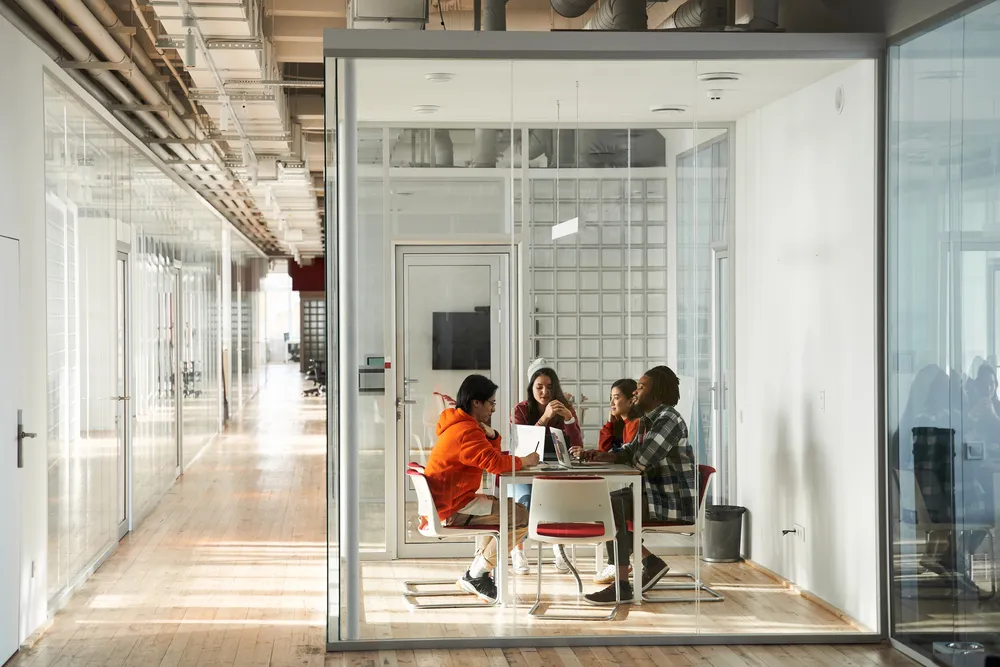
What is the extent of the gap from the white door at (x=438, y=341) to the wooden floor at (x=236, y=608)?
0.51 meters

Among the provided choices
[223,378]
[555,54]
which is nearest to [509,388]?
[555,54]

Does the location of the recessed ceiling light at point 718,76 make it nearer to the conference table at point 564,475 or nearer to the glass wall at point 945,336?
the glass wall at point 945,336

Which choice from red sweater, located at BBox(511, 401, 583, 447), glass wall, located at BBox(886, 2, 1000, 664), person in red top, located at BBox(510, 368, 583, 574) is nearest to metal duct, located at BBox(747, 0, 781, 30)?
glass wall, located at BBox(886, 2, 1000, 664)

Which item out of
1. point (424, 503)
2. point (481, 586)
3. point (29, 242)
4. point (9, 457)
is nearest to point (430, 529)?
point (424, 503)

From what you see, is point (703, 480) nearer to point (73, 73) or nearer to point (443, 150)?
point (443, 150)

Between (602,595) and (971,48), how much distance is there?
308cm

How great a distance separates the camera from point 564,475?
5.38 m

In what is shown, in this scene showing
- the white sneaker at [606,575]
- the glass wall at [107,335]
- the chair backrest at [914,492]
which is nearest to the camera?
the chair backrest at [914,492]

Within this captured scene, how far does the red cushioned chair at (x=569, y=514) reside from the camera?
17.7ft

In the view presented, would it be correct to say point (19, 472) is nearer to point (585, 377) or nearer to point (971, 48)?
point (585, 377)

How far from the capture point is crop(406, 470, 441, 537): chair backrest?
557 centimetres

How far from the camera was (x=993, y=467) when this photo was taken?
174 inches

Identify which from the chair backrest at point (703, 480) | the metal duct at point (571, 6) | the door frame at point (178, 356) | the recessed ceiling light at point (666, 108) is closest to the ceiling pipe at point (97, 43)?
the metal duct at point (571, 6)

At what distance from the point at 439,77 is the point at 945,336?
262 cm
